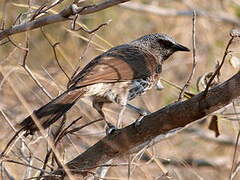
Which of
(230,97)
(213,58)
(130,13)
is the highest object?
(230,97)

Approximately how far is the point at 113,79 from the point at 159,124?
1.15m

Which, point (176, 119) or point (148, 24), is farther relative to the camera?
point (148, 24)

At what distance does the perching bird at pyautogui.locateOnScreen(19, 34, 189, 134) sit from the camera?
3.97m

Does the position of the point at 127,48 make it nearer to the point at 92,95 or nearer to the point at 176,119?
the point at 92,95

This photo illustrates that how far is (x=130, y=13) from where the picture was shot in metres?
9.65

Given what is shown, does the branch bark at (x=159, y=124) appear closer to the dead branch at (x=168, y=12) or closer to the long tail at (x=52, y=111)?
the long tail at (x=52, y=111)

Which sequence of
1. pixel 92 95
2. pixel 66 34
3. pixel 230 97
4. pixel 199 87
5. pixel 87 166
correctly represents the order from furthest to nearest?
pixel 66 34 → pixel 199 87 → pixel 92 95 → pixel 87 166 → pixel 230 97

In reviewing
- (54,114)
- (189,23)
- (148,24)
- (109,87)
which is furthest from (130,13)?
(54,114)

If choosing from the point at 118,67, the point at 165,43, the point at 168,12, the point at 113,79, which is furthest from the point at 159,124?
the point at 168,12

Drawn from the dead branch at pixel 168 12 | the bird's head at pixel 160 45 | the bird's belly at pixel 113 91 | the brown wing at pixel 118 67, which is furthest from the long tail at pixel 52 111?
the dead branch at pixel 168 12

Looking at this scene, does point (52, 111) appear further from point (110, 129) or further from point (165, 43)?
point (165, 43)

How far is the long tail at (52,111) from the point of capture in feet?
11.2

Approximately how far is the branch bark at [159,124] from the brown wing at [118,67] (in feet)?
2.24

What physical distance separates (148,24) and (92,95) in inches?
203
